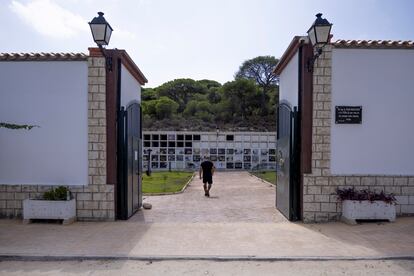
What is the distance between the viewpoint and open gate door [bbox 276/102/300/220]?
8547 millimetres

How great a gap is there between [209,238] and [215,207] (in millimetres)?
3897

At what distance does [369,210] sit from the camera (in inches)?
312

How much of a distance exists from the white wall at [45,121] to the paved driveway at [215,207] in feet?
6.28

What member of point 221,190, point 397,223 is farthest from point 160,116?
point 397,223

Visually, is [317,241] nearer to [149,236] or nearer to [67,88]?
[149,236]

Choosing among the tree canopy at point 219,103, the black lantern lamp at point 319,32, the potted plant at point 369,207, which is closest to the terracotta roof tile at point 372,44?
the black lantern lamp at point 319,32

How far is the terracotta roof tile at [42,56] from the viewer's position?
8.40 metres

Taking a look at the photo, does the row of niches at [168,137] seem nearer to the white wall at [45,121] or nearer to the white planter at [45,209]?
the white wall at [45,121]

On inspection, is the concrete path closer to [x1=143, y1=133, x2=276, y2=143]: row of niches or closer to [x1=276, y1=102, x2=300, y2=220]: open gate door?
[x1=276, y1=102, x2=300, y2=220]: open gate door

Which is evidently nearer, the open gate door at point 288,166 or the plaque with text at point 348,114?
the plaque with text at point 348,114

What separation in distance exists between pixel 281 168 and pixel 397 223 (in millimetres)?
2728

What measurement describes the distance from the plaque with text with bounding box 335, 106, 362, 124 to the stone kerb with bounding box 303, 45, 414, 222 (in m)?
0.17

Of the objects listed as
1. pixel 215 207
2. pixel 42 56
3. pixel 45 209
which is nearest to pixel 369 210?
pixel 215 207

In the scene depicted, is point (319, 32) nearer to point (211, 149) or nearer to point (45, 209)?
point (45, 209)
